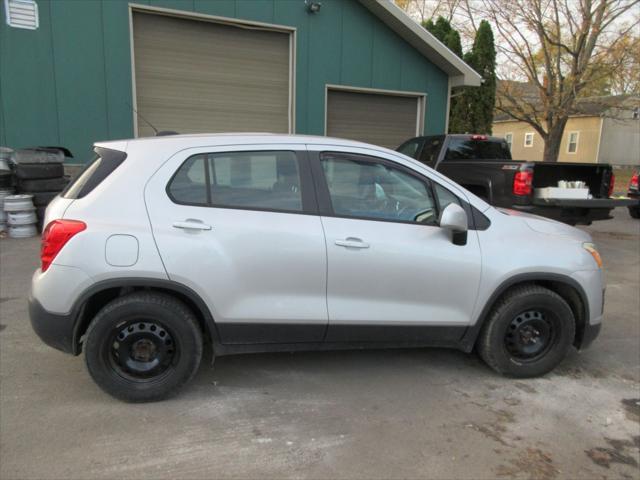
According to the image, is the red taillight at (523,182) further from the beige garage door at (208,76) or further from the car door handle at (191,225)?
the beige garage door at (208,76)

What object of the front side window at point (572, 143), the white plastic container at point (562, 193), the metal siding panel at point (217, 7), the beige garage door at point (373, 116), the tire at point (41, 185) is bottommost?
the tire at point (41, 185)

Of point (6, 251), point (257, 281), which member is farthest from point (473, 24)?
point (257, 281)

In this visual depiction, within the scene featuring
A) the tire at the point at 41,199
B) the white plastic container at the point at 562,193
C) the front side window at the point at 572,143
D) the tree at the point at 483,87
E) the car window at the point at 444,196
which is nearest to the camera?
the car window at the point at 444,196

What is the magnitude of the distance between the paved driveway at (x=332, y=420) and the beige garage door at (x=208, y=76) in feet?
22.2

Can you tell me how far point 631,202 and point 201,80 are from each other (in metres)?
8.23

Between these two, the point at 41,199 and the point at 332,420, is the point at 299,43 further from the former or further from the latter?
the point at 332,420

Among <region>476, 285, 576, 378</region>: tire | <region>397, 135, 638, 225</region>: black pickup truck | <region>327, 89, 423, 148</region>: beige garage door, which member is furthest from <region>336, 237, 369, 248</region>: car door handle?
<region>327, 89, 423, 148</region>: beige garage door

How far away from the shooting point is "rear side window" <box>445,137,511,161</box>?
891 centimetres

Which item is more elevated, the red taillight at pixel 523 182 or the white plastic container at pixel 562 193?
the red taillight at pixel 523 182

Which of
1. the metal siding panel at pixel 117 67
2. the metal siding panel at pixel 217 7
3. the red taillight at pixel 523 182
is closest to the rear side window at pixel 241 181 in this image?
the red taillight at pixel 523 182

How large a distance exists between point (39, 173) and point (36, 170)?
7cm

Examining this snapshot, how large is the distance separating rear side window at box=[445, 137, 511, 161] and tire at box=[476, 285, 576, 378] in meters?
5.41

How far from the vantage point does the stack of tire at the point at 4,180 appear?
8.51 meters

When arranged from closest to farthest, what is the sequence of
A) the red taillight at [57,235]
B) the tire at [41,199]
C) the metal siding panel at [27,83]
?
the red taillight at [57,235], the tire at [41,199], the metal siding panel at [27,83]
